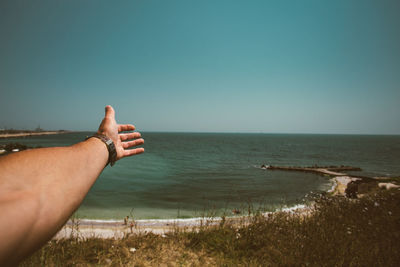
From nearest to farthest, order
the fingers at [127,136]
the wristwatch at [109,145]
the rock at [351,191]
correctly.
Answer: the wristwatch at [109,145] < the fingers at [127,136] < the rock at [351,191]

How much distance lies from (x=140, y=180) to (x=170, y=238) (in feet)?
61.2

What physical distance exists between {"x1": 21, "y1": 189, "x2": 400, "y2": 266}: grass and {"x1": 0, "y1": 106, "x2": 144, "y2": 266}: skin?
3.58 meters

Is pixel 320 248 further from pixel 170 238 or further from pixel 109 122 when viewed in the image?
pixel 109 122

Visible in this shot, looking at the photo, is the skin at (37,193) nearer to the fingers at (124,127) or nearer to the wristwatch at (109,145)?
the wristwatch at (109,145)

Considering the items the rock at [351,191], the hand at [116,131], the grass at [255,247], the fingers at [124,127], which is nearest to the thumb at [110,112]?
the hand at [116,131]

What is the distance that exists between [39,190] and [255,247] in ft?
16.5

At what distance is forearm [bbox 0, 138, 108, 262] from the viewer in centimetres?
90

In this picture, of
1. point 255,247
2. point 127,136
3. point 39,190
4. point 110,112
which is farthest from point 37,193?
point 255,247

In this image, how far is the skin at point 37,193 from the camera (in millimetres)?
880

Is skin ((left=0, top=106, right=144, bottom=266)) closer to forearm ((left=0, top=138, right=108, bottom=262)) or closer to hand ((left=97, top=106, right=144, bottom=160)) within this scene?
forearm ((left=0, top=138, right=108, bottom=262))

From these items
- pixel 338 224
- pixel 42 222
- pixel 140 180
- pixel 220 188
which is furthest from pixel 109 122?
pixel 140 180

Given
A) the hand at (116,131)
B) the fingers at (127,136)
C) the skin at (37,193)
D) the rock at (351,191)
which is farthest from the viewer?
the rock at (351,191)

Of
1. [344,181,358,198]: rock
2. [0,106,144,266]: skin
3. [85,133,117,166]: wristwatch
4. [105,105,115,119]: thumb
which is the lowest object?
[344,181,358,198]: rock

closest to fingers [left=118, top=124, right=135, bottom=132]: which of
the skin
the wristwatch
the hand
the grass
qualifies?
the hand
